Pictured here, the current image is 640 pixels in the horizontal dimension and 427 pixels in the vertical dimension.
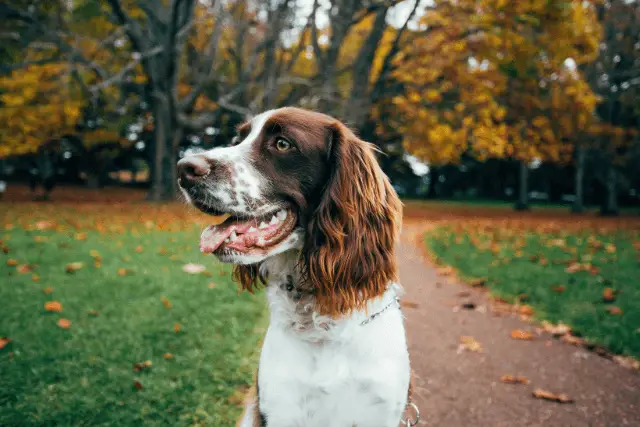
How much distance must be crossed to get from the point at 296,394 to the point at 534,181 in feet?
148

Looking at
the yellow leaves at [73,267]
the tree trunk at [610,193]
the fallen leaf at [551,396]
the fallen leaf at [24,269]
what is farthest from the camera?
the tree trunk at [610,193]

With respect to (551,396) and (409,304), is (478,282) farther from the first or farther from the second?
(551,396)

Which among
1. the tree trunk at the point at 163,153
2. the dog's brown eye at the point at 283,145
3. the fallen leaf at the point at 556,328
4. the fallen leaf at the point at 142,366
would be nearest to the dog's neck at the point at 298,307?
the dog's brown eye at the point at 283,145

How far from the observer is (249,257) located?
6.49 ft

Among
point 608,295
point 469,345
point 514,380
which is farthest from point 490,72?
point 514,380

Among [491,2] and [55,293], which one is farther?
[491,2]

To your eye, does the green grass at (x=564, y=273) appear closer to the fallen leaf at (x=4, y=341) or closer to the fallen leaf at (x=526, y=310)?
the fallen leaf at (x=526, y=310)

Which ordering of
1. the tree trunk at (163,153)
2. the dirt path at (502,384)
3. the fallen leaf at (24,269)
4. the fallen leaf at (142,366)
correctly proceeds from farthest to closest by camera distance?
the tree trunk at (163,153), the fallen leaf at (24,269), the fallen leaf at (142,366), the dirt path at (502,384)

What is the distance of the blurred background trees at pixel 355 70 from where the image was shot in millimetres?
12602

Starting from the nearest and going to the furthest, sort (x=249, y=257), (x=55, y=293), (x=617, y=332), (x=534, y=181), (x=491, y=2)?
(x=249, y=257)
(x=617, y=332)
(x=55, y=293)
(x=491, y=2)
(x=534, y=181)

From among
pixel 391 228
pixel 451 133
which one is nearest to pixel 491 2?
pixel 451 133

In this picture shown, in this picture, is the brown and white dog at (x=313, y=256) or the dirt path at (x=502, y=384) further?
the dirt path at (x=502, y=384)

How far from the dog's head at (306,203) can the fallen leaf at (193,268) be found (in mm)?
4290

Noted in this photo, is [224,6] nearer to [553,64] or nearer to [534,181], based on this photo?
[553,64]
